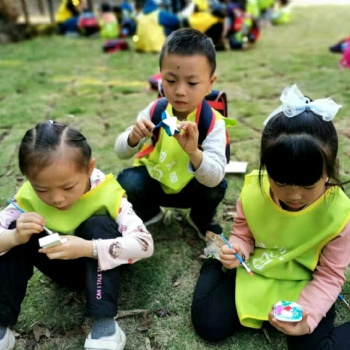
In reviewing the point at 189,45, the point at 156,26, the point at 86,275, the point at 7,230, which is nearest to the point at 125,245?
the point at 86,275

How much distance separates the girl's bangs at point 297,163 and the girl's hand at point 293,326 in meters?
0.45

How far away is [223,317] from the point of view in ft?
5.65

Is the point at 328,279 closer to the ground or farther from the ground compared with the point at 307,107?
closer to the ground

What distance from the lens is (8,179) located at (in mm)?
2934

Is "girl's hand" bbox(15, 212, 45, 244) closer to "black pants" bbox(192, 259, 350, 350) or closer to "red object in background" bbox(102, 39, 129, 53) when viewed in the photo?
"black pants" bbox(192, 259, 350, 350)

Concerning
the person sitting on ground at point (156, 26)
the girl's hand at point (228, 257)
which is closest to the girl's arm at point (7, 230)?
the girl's hand at point (228, 257)

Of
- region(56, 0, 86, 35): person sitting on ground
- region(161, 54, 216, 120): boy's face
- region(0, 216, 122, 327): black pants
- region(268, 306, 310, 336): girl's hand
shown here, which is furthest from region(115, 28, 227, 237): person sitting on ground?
region(56, 0, 86, 35): person sitting on ground

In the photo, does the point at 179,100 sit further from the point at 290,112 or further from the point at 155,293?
the point at 155,293

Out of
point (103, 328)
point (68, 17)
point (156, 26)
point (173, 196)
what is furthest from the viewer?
point (68, 17)

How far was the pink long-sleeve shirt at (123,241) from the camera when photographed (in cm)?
162

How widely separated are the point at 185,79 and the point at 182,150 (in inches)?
13.2

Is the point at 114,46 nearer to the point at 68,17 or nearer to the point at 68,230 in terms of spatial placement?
the point at 68,17

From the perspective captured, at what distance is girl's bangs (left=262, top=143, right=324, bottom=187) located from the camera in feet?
A: 4.83

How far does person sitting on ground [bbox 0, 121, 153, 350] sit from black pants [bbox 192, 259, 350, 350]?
0.98 ft
